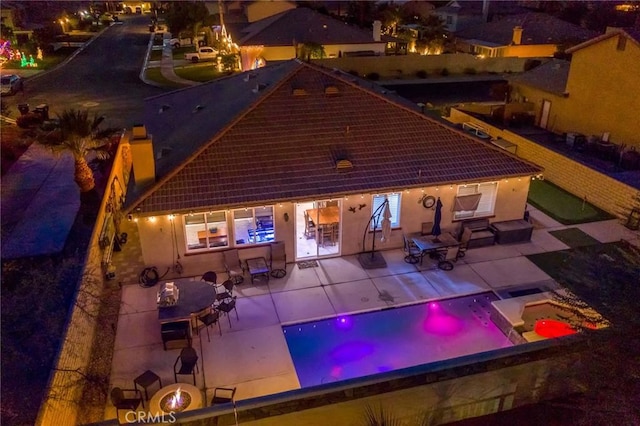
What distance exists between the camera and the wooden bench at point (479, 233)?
1756 centimetres

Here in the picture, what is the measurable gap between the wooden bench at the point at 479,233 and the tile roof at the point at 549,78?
1729cm

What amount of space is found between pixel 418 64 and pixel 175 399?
47292mm

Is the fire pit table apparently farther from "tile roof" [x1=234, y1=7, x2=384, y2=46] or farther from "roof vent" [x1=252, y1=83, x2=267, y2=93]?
"tile roof" [x1=234, y1=7, x2=384, y2=46]

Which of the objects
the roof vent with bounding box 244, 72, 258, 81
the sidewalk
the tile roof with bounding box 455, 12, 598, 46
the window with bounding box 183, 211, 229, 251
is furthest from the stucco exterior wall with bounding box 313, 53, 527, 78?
the window with bounding box 183, 211, 229, 251

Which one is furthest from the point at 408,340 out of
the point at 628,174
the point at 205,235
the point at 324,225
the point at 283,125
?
the point at 628,174

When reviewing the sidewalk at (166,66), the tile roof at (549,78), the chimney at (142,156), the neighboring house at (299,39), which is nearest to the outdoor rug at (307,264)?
the chimney at (142,156)

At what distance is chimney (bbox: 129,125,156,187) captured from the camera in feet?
49.5

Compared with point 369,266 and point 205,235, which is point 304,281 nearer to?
point 369,266

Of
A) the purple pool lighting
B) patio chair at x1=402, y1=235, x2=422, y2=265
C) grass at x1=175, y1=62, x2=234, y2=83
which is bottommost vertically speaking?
the purple pool lighting

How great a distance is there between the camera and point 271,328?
13695mm

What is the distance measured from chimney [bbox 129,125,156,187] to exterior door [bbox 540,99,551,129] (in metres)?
26.5

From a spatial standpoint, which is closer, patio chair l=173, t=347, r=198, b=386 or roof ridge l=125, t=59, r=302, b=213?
patio chair l=173, t=347, r=198, b=386

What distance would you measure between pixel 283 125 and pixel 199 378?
9071mm

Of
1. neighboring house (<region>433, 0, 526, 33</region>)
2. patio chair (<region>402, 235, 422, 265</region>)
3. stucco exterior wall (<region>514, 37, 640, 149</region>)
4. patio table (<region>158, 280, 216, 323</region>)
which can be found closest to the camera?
patio table (<region>158, 280, 216, 323</region>)
